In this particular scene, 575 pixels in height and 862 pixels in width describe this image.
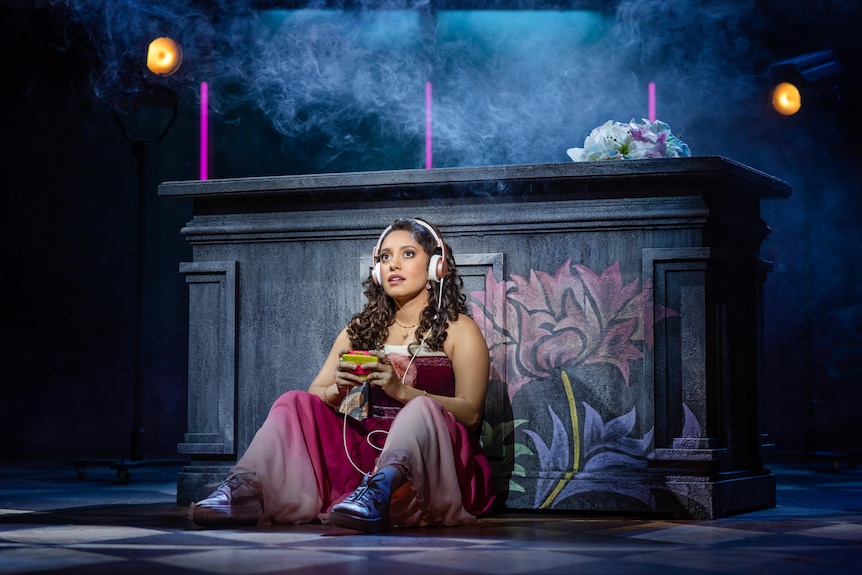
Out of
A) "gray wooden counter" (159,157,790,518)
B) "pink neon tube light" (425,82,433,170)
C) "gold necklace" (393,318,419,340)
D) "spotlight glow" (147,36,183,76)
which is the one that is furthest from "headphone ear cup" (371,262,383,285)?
"pink neon tube light" (425,82,433,170)

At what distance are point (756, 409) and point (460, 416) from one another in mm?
1454

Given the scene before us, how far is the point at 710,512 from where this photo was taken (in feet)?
13.9

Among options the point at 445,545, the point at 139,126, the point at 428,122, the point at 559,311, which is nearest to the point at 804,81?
the point at 428,122

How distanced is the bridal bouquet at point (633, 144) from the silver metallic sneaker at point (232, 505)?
1.97 m

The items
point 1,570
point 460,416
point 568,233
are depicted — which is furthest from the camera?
point 568,233

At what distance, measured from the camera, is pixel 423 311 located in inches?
171

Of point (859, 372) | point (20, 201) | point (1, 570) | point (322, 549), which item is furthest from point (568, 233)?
point (20, 201)

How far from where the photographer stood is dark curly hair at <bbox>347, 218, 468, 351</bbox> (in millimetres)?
4293

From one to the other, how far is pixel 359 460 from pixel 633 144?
177 cm

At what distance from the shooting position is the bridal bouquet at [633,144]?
187 inches

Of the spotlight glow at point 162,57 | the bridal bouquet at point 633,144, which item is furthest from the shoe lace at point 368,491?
the spotlight glow at point 162,57

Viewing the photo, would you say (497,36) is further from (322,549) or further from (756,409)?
(322,549)

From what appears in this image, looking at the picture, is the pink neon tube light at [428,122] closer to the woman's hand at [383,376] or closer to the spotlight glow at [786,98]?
the spotlight glow at [786,98]

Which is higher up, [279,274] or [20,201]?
[20,201]
